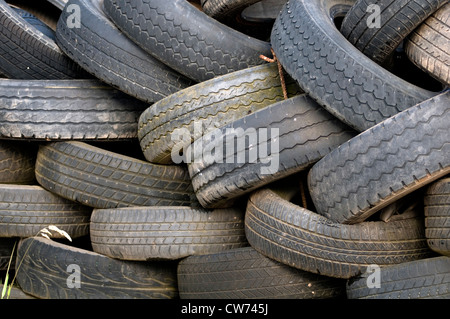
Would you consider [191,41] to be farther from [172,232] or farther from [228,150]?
[172,232]

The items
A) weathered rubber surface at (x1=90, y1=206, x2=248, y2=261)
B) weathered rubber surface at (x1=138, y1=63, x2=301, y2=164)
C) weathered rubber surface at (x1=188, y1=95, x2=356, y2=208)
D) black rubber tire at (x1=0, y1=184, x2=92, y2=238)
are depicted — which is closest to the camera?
weathered rubber surface at (x1=188, y1=95, x2=356, y2=208)

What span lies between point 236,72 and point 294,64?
250 millimetres

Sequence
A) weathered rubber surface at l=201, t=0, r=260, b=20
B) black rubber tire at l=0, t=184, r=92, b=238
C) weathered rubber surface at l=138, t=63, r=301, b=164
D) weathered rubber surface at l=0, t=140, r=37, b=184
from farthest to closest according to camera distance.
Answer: weathered rubber surface at l=0, t=140, r=37, b=184 → black rubber tire at l=0, t=184, r=92, b=238 → weathered rubber surface at l=201, t=0, r=260, b=20 → weathered rubber surface at l=138, t=63, r=301, b=164

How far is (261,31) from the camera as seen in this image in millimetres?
2932

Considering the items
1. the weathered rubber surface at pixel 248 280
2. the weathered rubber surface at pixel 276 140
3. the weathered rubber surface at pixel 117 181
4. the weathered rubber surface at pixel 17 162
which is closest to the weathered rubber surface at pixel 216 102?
the weathered rubber surface at pixel 276 140

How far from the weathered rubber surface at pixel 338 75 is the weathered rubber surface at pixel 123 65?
52 centimetres

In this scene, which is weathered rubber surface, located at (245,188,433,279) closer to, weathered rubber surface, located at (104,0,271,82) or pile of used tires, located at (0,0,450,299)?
pile of used tires, located at (0,0,450,299)

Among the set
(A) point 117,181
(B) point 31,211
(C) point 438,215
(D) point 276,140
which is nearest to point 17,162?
(B) point 31,211

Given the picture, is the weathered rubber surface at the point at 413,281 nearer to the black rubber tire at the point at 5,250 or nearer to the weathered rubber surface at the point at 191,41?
the weathered rubber surface at the point at 191,41

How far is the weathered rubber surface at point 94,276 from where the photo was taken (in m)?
2.60

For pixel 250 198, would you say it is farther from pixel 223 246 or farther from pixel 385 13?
pixel 385 13

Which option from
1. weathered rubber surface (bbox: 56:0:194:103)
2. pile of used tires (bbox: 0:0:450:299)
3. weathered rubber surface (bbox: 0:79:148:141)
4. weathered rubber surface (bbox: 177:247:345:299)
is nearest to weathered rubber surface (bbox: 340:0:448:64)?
pile of used tires (bbox: 0:0:450:299)

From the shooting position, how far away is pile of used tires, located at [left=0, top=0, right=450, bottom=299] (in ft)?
6.79
